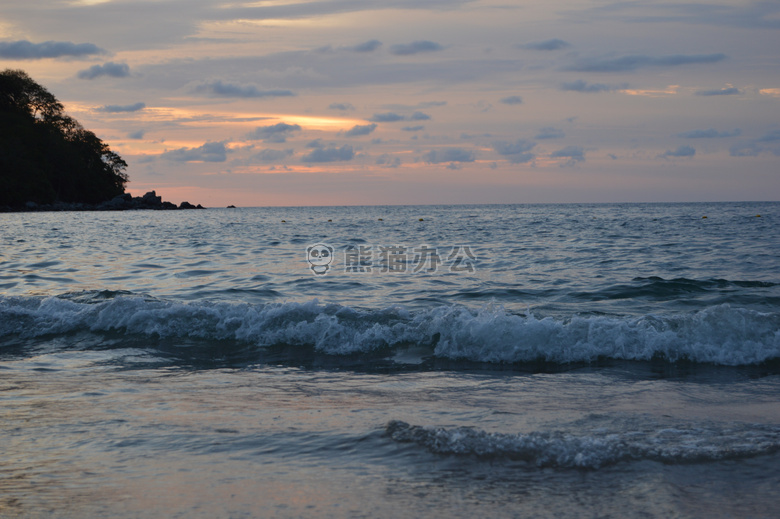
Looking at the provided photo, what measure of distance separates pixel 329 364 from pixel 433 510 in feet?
13.2

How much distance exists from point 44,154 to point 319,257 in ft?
279

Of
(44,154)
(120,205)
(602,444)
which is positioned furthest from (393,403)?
(120,205)

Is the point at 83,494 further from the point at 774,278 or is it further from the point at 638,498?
the point at 774,278

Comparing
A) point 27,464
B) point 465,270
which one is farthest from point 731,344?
point 465,270

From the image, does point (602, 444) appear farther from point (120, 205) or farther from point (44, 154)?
point (120, 205)

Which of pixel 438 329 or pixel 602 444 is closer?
pixel 602 444

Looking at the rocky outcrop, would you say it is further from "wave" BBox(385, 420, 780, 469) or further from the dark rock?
"wave" BBox(385, 420, 780, 469)

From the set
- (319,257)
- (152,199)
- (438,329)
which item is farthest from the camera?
(152,199)

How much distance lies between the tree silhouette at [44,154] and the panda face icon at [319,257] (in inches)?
2748

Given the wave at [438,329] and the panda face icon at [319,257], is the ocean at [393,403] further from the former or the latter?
the panda face icon at [319,257]

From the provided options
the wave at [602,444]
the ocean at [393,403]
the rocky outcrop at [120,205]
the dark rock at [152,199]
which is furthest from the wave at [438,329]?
the dark rock at [152,199]

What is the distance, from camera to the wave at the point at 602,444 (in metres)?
3.82

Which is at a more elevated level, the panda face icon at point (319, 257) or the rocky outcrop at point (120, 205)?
the rocky outcrop at point (120, 205)

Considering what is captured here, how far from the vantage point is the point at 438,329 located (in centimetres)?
792
